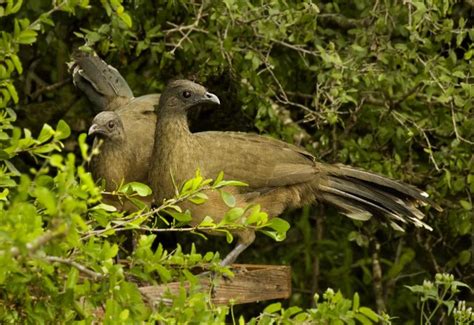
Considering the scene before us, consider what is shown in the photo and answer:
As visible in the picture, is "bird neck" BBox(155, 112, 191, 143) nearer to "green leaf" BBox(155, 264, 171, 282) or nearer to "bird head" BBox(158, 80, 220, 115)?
"bird head" BBox(158, 80, 220, 115)

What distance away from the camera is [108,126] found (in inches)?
215

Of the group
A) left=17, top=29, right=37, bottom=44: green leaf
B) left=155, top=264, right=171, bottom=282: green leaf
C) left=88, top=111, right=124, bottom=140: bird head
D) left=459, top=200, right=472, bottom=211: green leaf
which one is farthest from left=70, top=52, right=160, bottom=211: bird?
left=155, top=264, right=171, bottom=282: green leaf

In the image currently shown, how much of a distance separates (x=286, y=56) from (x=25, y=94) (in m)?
1.75

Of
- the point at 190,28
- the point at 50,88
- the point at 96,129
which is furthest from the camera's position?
the point at 50,88

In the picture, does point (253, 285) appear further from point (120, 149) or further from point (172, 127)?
point (120, 149)

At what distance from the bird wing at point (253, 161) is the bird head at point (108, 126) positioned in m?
0.45

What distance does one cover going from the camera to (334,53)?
19.0 ft

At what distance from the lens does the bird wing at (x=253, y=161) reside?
518 centimetres

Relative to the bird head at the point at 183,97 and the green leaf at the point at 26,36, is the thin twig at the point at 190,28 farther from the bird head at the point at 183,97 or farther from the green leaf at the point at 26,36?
the green leaf at the point at 26,36

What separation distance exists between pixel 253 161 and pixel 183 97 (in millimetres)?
464

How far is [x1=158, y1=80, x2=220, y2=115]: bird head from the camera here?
530cm

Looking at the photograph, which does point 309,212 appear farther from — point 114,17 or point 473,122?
point 114,17

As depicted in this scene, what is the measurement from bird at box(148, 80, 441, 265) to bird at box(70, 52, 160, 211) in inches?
11.2

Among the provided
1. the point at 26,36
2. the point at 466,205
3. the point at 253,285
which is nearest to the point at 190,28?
the point at 253,285
